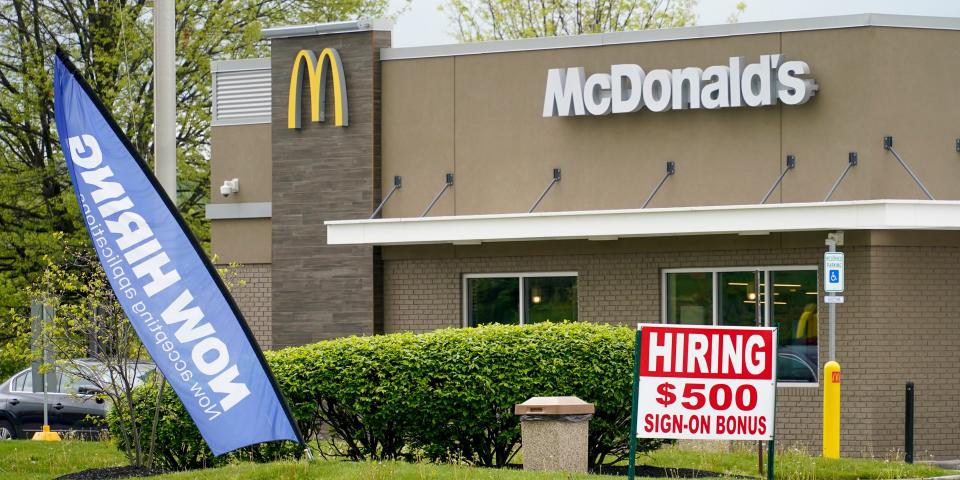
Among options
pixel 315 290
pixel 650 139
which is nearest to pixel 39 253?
pixel 315 290

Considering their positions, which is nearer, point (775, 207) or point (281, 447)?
point (281, 447)

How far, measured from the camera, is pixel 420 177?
74.4ft

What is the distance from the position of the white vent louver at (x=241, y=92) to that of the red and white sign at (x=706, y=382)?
46.4 ft

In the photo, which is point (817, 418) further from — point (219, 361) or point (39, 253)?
point (39, 253)

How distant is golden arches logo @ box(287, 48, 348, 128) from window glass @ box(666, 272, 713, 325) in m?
5.64

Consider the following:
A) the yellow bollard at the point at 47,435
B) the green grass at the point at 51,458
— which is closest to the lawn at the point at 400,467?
the green grass at the point at 51,458

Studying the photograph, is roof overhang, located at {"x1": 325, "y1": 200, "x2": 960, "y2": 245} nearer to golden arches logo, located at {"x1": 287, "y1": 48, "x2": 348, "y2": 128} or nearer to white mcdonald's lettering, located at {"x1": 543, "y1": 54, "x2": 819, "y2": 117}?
white mcdonald's lettering, located at {"x1": 543, "y1": 54, "x2": 819, "y2": 117}

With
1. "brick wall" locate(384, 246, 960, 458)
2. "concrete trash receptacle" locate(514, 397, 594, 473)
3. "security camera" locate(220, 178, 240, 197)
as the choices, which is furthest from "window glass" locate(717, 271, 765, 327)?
"security camera" locate(220, 178, 240, 197)

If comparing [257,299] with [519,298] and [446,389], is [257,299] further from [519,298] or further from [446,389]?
[446,389]

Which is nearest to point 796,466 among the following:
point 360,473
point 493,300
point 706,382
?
point 706,382

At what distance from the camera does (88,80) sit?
33.5 metres

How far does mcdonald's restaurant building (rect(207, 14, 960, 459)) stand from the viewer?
19844 mm

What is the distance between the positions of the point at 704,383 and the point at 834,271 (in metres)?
7.59

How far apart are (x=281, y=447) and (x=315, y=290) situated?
8332 mm
